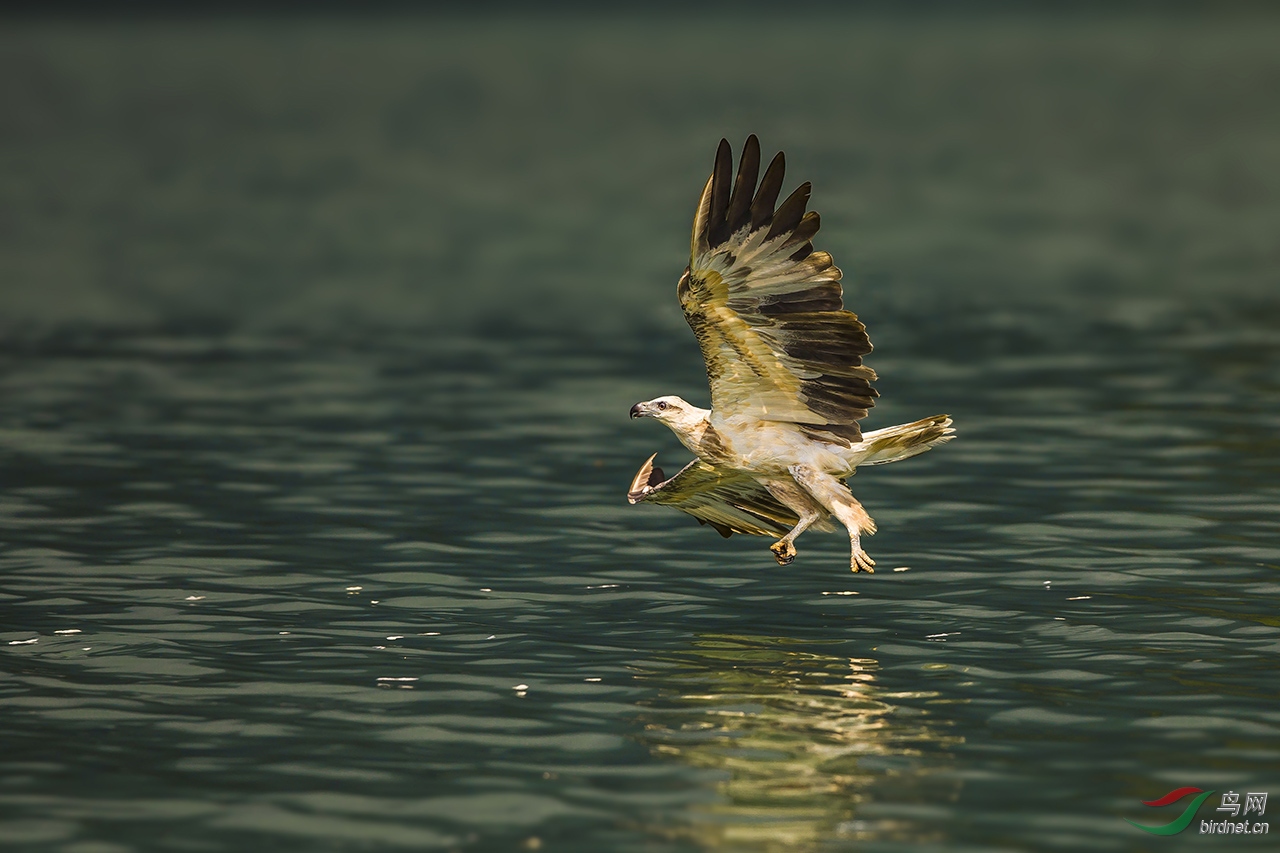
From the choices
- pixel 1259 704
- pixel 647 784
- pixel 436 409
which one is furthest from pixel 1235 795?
pixel 436 409

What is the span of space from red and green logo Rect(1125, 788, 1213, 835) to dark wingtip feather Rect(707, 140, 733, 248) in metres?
4.58

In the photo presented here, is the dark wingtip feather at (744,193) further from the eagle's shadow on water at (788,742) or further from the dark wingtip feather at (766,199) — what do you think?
the eagle's shadow on water at (788,742)

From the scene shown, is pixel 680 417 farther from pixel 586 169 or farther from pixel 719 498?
pixel 586 169

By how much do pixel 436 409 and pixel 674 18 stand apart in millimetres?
116832

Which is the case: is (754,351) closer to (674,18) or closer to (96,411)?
(96,411)

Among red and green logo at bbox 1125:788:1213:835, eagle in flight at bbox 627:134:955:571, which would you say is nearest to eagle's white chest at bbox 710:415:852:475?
eagle in flight at bbox 627:134:955:571

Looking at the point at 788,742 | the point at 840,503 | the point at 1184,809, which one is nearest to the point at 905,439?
the point at 840,503

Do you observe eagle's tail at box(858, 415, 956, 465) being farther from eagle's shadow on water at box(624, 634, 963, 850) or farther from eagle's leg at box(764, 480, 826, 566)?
eagle's shadow on water at box(624, 634, 963, 850)

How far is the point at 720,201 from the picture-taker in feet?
43.7

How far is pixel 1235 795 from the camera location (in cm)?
1085

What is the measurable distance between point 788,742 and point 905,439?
307 centimetres

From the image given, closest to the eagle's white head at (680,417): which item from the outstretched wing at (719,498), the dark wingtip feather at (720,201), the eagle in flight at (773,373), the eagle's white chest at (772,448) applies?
the eagle in flight at (773,373)

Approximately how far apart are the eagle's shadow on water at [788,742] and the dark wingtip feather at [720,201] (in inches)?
109

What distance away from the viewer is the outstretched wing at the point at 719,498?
15.2 meters
